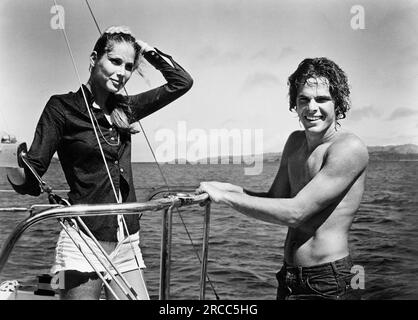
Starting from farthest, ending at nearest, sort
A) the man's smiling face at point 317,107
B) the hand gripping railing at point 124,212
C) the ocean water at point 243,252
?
the ocean water at point 243,252 → the man's smiling face at point 317,107 → the hand gripping railing at point 124,212

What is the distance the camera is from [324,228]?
157 centimetres

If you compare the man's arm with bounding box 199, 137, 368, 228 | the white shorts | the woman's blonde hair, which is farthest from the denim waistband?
the woman's blonde hair

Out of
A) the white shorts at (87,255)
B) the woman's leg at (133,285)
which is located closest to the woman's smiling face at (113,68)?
the white shorts at (87,255)

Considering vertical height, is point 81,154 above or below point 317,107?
below

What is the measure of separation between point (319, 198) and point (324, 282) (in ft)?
0.76

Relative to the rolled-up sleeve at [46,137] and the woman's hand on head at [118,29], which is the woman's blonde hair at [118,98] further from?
A: the rolled-up sleeve at [46,137]

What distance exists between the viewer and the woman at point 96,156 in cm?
164

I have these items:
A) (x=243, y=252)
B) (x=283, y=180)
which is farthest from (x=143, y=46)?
(x=243, y=252)

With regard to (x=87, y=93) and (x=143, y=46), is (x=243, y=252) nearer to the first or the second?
(x=143, y=46)

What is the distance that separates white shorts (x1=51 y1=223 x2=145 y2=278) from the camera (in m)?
1.62

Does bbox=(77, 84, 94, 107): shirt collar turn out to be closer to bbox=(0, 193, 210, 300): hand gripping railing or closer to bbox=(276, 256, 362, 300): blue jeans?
bbox=(0, 193, 210, 300): hand gripping railing

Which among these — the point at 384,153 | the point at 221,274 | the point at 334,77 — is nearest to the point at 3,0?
the point at 221,274

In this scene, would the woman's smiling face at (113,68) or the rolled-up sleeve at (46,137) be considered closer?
the rolled-up sleeve at (46,137)
